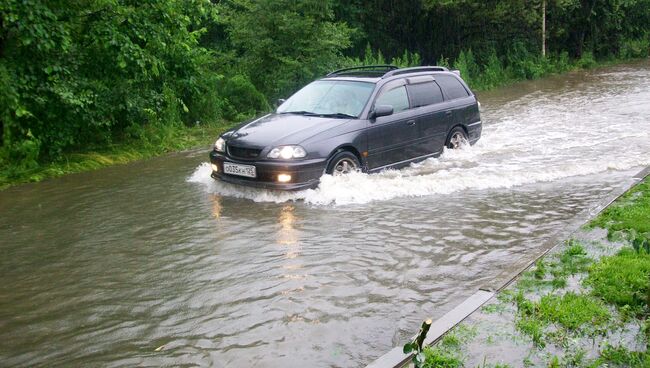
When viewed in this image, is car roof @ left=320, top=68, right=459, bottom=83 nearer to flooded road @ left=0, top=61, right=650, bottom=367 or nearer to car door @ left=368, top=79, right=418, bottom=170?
car door @ left=368, top=79, right=418, bottom=170

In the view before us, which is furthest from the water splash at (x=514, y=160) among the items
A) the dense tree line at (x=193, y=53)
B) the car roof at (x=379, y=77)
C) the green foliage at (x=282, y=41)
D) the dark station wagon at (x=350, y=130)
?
the green foliage at (x=282, y=41)

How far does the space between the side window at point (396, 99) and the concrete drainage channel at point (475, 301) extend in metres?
3.59

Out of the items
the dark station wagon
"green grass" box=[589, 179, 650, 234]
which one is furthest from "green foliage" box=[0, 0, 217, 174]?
"green grass" box=[589, 179, 650, 234]

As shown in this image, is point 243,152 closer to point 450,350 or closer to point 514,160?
point 514,160

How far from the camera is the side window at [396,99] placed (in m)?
10.0

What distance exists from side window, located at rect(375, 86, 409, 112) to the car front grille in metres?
2.25

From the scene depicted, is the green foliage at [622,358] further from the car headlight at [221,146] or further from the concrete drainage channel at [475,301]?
the car headlight at [221,146]

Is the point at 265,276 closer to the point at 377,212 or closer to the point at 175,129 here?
the point at 377,212

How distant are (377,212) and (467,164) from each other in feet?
11.0

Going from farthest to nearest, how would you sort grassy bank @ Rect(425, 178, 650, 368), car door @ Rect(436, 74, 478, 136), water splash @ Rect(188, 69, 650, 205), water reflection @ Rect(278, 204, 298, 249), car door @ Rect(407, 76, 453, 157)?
car door @ Rect(436, 74, 478, 136), car door @ Rect(407, 76, 453, 157), water splash @ Rect(188, 69, 650, 205), water reflection @ Rect(278, 204, 298, 249), grassy bank @ Rect(425, 178, 650, 368)

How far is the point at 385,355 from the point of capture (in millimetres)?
4227

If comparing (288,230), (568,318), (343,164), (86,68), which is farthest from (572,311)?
(86,68)

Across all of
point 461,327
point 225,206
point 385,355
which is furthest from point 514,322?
point 225,206

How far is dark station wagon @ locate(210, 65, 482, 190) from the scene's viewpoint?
343 inches
